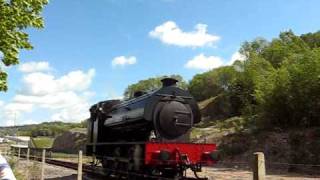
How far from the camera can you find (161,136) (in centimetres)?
1783

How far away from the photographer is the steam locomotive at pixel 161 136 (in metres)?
16.8

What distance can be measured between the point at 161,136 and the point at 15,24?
24.9ft

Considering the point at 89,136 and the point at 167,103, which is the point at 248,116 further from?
the point at 167,103

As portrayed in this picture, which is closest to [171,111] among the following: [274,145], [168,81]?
[168,81]

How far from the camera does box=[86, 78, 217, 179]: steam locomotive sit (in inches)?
660

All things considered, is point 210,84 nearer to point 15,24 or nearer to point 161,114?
point 161,114

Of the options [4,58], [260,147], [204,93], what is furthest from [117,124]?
[204,93]

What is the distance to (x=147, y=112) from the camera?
1784 cm

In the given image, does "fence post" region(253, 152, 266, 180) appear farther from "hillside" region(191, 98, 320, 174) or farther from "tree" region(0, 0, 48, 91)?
"hillside" region(191, 98, 320, 174)

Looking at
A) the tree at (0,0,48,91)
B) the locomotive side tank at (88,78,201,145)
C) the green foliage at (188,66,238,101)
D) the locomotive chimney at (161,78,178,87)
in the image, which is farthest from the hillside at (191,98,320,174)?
the green foliage at (188,66,238,101)

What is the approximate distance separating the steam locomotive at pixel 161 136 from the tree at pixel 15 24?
19.1 feet

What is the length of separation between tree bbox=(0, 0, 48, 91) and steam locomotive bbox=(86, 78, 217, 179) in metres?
5.82

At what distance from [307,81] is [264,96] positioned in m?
4.45

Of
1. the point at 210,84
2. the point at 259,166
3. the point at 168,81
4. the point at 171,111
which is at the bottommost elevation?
the point at 259,166
